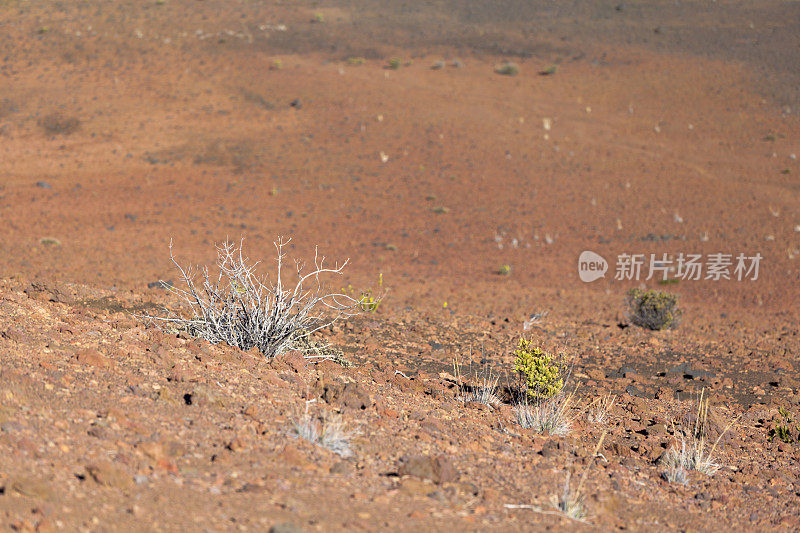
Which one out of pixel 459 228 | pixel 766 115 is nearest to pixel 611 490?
pixel 459 228

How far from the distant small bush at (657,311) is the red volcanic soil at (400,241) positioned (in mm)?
306

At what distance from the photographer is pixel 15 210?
1473 centimetres

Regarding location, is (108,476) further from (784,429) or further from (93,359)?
(784,429)

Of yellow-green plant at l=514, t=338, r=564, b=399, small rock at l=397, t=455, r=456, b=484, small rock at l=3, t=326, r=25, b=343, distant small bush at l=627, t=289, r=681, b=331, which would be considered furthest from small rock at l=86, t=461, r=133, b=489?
distant small bush at l=627, t=289, r=681, b=331

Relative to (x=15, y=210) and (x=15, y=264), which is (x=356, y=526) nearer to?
(x=15, y=264)

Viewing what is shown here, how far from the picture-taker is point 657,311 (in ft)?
31.4

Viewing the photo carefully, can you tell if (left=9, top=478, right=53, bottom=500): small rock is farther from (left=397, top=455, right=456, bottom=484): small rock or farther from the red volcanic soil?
(left=397, top=455, right=456, bottom=484): small rock

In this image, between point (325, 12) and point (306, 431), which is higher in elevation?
point (325, 12)

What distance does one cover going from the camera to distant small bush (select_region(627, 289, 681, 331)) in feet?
31.2

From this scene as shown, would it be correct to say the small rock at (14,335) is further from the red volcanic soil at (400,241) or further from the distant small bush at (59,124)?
the distant small bush at (59,124)

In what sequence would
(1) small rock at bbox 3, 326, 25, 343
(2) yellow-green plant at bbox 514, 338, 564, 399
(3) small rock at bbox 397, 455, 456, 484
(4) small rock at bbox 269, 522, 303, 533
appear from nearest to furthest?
(4) small rock at bbox 269, 522, 303, 533 → (3) small rock at bbox 397, 455, 456, 484 → (1) small rock at bbox 3, 326, 25, 343 → (2) yellow-green plant at bbox 514, 338, 564, 399

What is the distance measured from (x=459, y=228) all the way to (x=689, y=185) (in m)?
6.52

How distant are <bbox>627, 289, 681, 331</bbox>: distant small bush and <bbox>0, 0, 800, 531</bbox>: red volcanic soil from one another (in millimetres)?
306

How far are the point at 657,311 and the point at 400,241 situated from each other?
19.9ft
